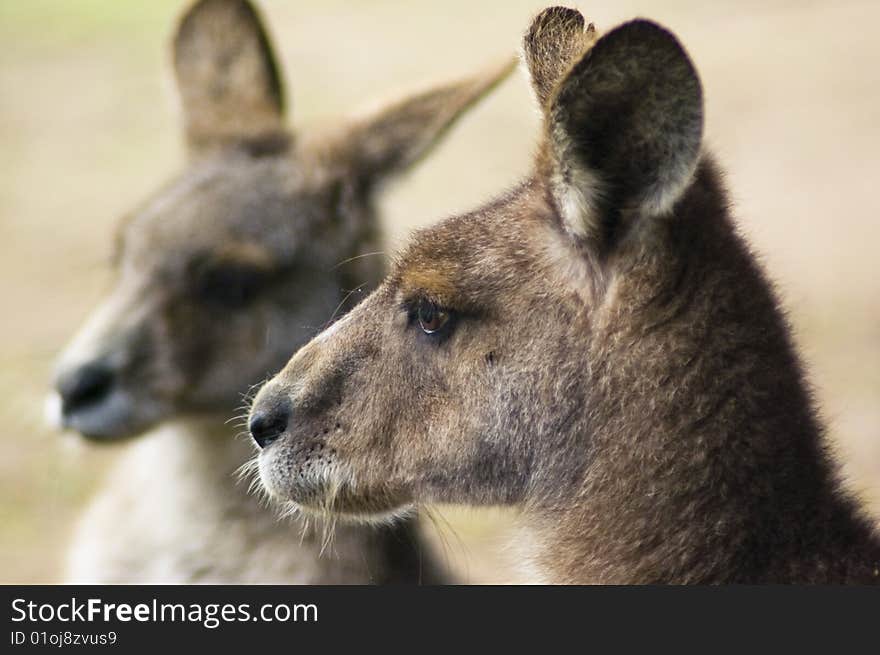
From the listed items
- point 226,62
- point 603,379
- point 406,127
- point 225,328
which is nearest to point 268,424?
point 603,379

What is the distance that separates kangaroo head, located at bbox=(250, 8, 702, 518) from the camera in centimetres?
329

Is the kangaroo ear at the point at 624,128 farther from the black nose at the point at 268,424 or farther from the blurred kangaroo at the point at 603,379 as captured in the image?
the black nose at the point at 268,424

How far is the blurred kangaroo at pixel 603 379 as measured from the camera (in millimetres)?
3352

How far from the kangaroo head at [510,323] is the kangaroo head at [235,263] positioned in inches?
58.5

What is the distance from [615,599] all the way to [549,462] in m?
0.35

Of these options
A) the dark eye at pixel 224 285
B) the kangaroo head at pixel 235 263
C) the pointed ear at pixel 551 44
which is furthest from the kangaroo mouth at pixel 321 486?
the dark eye at pixel 224 285

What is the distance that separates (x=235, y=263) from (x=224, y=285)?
9 cm

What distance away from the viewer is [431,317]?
3758 mm

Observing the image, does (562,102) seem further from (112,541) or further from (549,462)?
(112,541)

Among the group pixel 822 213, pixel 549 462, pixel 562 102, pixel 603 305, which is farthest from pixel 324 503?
pixel 822 213

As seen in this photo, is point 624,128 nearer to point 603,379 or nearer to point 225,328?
point 603,379

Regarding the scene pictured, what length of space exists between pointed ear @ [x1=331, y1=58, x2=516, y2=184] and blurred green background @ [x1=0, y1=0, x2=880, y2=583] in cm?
12

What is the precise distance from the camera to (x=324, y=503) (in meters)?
3.87

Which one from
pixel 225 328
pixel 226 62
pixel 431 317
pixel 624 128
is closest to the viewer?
pixel 624 128
